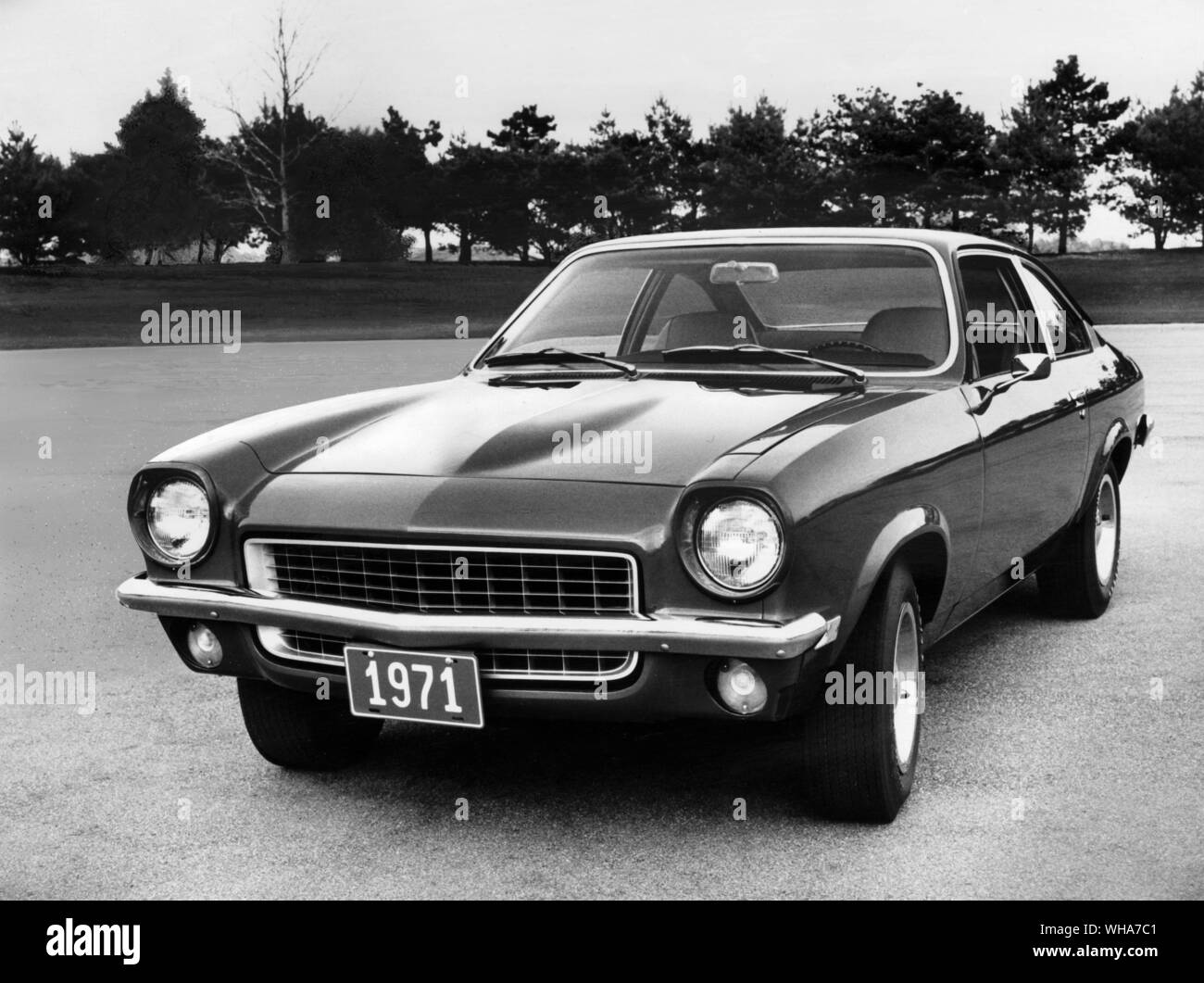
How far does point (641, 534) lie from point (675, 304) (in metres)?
2.12

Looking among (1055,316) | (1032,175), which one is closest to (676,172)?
(1032,175)

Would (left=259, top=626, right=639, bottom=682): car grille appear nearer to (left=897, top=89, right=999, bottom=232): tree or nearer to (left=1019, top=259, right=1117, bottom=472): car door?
(left=1019, top=259, right=1117, bottom=472): car door

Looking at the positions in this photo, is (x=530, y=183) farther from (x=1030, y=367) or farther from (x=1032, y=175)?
(x=1030, y=367)

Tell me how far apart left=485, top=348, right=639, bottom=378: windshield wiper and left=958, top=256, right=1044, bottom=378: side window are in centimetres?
109

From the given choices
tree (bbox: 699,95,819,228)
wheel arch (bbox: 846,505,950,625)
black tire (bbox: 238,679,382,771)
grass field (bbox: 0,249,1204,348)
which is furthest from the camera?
tree (bbox: 699,95,819,228)

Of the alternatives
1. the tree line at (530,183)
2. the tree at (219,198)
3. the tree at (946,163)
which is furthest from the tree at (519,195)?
the tree at (946,163)

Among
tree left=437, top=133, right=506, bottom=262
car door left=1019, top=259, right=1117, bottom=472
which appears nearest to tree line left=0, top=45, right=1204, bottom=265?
tree left=437, top=133, right=506, bottom=262

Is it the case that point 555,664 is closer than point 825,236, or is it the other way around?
point 555,664

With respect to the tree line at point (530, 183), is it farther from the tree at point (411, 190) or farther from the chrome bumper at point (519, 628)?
the chrome bumper at point (519, 628)

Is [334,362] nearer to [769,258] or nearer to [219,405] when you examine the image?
[219,405]

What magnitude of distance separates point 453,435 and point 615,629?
873 mm

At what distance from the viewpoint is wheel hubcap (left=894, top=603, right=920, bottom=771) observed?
3963 millimetres

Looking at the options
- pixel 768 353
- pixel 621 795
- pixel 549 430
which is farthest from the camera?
pixel 768 353

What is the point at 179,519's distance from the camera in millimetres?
3988
